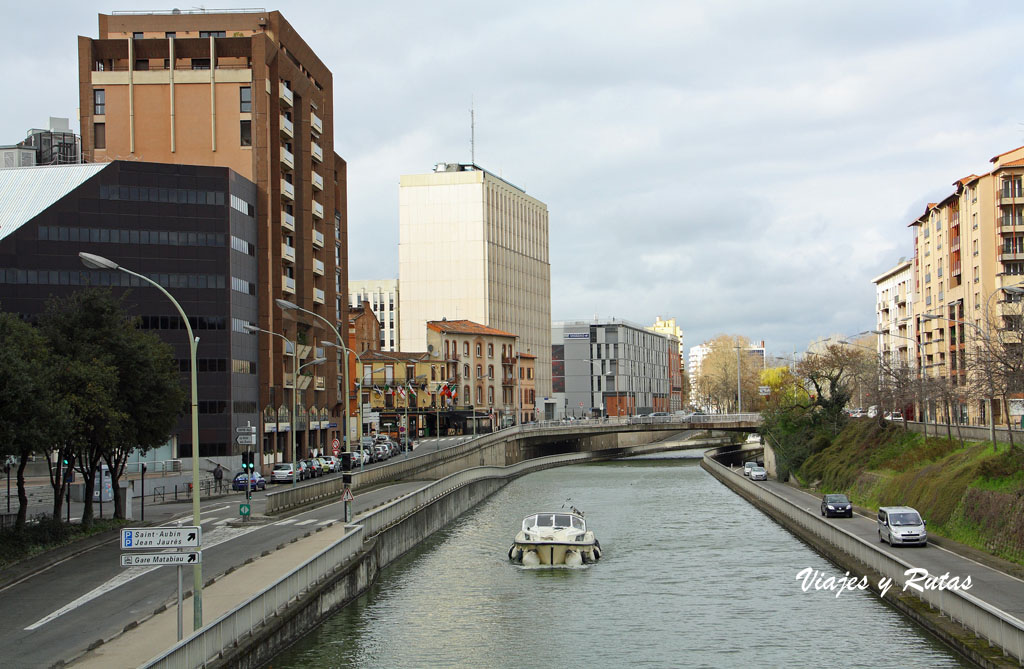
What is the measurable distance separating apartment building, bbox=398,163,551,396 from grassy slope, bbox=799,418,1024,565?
99.0m

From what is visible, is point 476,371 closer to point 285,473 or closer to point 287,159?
point 287,159

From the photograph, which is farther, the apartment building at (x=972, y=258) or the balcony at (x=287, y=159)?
the balcony at (x=287, y=159)

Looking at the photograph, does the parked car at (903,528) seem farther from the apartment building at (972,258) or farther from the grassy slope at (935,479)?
the apartment building at (972,258)

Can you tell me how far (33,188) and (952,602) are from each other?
76302 mm

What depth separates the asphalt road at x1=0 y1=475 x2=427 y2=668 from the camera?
83.4 ft

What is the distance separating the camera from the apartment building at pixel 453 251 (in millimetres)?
174250

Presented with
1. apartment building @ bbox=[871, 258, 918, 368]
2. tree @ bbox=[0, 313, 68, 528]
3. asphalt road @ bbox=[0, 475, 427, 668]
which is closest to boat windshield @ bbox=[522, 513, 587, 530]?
asphalt road @ bbox=[0, 475, 427, 668]

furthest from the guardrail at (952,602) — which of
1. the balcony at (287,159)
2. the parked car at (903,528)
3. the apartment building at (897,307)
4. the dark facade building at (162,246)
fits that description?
the apartment building at (897,307)

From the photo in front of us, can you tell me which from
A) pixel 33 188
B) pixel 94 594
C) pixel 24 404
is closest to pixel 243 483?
pixel 33 188

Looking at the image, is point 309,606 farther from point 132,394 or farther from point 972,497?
point 972,497

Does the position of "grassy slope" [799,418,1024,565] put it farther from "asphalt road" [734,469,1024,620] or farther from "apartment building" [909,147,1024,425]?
"apartment building" [909,147,1024,425]

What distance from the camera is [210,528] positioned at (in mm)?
48344

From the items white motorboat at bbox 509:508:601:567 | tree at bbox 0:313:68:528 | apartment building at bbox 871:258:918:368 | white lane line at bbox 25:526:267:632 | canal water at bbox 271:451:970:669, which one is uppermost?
apartment building at bbox 871:258:918:368

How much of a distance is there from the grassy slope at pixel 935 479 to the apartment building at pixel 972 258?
11420 mm
